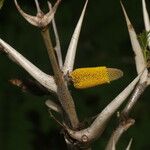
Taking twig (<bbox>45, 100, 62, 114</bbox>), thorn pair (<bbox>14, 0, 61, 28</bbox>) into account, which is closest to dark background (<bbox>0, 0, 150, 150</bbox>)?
twig (<bbox>45, 100, 62, 114</bbox>)

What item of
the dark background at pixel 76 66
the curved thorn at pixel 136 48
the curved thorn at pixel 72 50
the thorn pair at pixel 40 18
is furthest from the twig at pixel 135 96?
the dark background at pixel 76 66

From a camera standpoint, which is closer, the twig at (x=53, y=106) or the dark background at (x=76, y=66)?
the twig at (x=53, y=106)

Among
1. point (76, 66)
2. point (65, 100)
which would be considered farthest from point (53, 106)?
point (76, 66)

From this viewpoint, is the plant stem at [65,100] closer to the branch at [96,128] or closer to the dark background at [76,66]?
the branch at [96,128]

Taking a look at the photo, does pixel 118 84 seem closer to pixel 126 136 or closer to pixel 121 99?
pixel 126 136

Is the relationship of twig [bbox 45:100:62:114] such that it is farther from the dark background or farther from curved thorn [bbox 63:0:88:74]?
the dark background

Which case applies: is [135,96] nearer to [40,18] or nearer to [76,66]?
[40,18]
